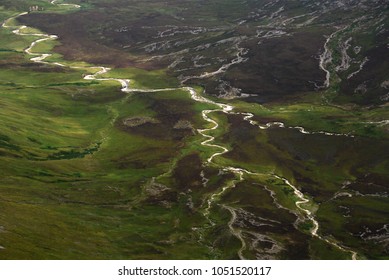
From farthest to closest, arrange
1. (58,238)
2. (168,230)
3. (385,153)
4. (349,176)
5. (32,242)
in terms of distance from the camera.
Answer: (385,153) < (349,176) < (168,230) < (58,238) < (32,242)

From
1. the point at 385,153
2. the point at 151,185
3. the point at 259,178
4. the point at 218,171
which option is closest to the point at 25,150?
the point at 151,185

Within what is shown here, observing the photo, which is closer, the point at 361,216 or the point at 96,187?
the point at 361,216

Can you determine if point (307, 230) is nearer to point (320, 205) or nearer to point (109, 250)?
point (320, 205)

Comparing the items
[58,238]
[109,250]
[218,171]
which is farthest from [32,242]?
[218,171]

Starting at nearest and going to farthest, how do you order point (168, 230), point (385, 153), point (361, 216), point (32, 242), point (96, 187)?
point (32, 242) < point (168, 230) < point (361, 216) < point (96, 187) < point (385, 153)

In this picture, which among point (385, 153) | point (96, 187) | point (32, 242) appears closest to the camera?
point (32, 242)

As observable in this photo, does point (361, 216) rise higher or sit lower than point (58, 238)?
lower

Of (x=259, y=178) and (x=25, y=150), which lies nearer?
(x=259, y=178)

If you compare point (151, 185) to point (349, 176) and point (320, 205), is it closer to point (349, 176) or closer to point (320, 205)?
point (320, 205)

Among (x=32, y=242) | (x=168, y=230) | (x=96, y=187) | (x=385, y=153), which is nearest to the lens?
(x=32, y=242)
